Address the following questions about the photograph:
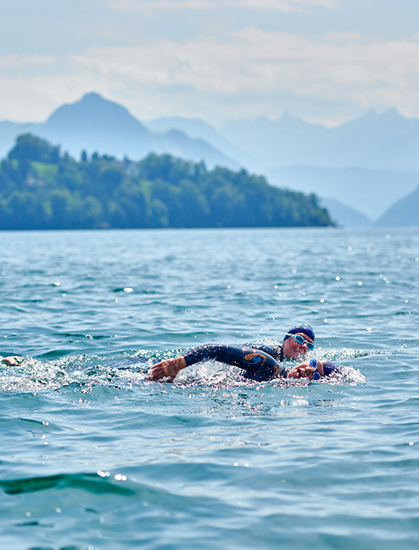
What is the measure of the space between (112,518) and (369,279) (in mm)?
25294

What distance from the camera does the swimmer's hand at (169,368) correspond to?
974 centimetres

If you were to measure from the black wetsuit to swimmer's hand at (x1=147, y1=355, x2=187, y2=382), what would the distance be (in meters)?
0.11

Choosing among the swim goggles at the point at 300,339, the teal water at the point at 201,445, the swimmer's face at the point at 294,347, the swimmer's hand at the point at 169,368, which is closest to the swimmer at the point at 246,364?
the swimmer's hand at the point at 169,368

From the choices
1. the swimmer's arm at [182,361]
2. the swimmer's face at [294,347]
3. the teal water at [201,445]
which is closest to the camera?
the teal water at [201,445]

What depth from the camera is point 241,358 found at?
33.0 ft

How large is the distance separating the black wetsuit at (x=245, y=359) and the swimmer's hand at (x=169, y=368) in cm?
11

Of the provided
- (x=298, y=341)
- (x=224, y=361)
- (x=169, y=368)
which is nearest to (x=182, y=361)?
(x=169, y=368)

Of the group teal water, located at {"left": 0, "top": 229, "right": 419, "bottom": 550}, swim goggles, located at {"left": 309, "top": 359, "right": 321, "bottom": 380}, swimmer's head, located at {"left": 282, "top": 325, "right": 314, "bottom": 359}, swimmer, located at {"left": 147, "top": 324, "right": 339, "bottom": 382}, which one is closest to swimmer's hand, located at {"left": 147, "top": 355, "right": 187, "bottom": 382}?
swimmer, located at {"left": 147, "top": 324, "right": 339, "bottom": 382}

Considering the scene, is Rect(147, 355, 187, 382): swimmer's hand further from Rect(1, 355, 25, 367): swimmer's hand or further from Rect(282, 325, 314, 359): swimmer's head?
Rect(1, 355, 25, 367): swimmer's hand

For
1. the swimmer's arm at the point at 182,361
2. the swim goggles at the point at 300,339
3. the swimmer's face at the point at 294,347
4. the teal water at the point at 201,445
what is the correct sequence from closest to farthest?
1. the teal water at the point at 201,445
2. the swimmer's arm at the point at 182,361
3. the swim goggles at the point at 300,339
4. the swimmer's face at the point at 294,347

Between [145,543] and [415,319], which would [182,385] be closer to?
[145,543]

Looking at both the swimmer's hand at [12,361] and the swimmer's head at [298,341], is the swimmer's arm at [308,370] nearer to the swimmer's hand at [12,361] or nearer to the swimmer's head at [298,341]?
the swimmer's head at [298,341]

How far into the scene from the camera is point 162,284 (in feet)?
89.6

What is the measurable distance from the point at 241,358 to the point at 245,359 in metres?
0.07
